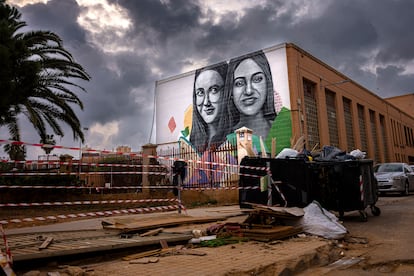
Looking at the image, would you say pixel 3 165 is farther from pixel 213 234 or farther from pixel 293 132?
pixel 293 132

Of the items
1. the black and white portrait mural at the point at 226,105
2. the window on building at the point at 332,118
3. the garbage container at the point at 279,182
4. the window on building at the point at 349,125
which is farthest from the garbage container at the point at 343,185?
the window on building at the point at 349,125

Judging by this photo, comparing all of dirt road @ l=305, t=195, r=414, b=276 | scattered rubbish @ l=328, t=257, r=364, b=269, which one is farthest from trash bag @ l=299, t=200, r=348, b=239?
scattered rubbish @ l=328, t=257, r=364, b=269

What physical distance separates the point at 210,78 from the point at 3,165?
14199 mm

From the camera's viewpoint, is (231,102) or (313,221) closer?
(313,221)

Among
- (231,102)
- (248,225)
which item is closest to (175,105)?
(231,102)

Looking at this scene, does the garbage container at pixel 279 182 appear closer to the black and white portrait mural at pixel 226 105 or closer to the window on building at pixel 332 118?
the black and white portrait mural at pixel 226 105

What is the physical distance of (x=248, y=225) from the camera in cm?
613

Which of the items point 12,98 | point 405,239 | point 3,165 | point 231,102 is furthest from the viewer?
point 231,102

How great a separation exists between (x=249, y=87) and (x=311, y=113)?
4.24m

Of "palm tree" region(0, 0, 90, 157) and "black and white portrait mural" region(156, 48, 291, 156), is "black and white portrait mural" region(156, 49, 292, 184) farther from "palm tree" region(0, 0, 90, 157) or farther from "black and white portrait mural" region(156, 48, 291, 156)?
"palm tree" region(0, 0, 90, 157)

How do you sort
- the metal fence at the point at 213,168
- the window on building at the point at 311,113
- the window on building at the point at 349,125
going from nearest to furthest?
1. the metal fence at the point at 213,168
2. the window on building at the point at 311,113
3. the window on building at the point at 349,125

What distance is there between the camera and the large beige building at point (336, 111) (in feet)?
65.7

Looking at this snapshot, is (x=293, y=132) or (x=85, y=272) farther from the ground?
(x=293, y=132)

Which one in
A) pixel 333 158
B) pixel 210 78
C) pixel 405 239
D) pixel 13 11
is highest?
pixel 210 78
